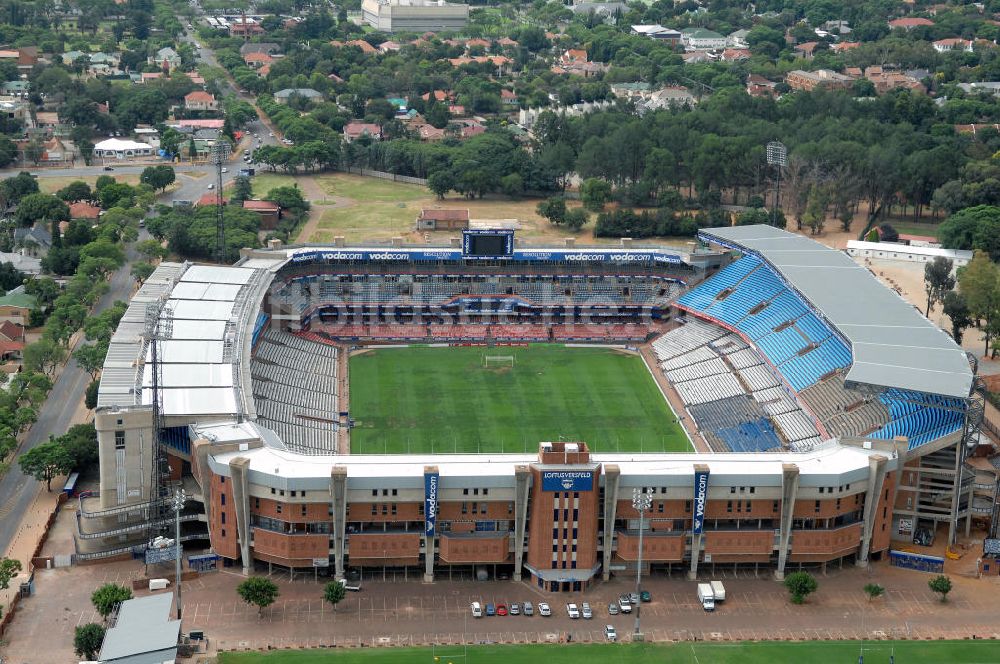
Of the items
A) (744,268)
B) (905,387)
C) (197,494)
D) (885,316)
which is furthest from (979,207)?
(197,494)

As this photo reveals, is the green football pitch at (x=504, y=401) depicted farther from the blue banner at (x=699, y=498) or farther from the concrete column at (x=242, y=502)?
the blue banner at (x=699, y=498)

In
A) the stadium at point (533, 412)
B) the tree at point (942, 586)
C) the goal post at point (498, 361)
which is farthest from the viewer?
the goal post at point (498, 361)

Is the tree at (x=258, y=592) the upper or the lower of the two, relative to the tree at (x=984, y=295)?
lower

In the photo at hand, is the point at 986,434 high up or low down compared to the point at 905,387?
down

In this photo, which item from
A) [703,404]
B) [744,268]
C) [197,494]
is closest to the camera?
[197,494]

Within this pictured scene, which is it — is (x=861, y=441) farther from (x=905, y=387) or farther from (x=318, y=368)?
(x=318, y=368)

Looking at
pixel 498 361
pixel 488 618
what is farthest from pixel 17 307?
pixel 488 618

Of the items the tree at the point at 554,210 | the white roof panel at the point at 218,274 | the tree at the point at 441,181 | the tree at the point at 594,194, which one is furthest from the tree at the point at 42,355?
the tree at the point at 594,194

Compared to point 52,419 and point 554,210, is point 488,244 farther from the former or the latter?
point 52,419
